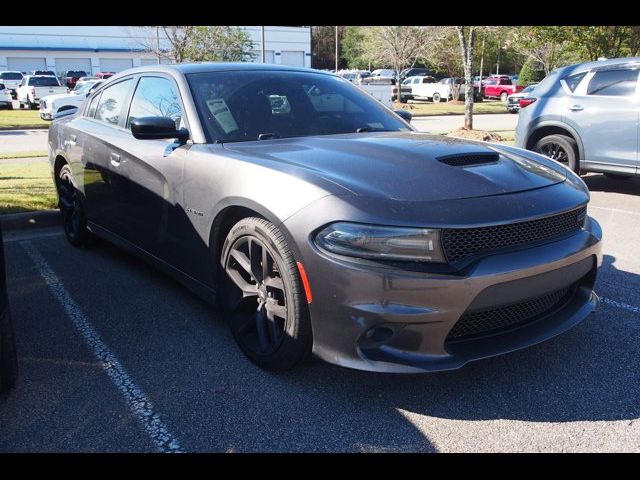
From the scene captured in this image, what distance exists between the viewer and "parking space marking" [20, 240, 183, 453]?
2607 mm

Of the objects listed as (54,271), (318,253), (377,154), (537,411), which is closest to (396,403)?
(537,411)

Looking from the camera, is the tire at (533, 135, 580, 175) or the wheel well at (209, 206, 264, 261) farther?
the tire at (533, 135, 580, 175)

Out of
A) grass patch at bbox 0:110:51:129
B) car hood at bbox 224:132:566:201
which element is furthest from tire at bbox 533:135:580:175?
grass patch at bbox 0:110:51:129

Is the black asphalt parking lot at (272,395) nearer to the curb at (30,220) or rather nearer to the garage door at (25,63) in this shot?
the curb at (30,220)

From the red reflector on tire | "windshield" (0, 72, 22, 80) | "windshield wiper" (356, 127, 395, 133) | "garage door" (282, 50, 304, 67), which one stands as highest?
"garage door" (282, 50, 304, 67)

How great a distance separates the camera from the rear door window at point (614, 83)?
24.8ft

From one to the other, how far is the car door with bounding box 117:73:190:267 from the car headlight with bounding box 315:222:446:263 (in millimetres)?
1470

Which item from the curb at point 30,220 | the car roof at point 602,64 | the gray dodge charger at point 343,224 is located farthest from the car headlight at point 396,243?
the car roof at point 602,64

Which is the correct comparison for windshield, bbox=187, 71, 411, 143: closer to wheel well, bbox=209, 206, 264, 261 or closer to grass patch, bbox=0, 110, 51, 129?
wheel well, bbox=209, 206, 264, 261

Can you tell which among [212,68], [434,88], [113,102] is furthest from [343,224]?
[434,88]

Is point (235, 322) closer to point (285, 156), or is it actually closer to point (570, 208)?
point (285, 156)

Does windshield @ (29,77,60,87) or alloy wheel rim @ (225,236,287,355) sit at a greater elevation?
windshield @ (29,77,60,87)

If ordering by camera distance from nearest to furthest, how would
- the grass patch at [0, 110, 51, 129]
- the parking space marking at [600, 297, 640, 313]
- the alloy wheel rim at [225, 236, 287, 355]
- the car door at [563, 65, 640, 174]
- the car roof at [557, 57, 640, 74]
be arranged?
1. the alloy wheel rim at [225, 236, 287, 355]
2. the parking space marking at [600, 297, 640, 313]
3. the car door at [563, 65, 640, 174]
4. the car roof at [557, 57, 640, 74]
5. the grass patch at [0, 110, 51, 129]

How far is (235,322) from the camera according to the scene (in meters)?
3.37
